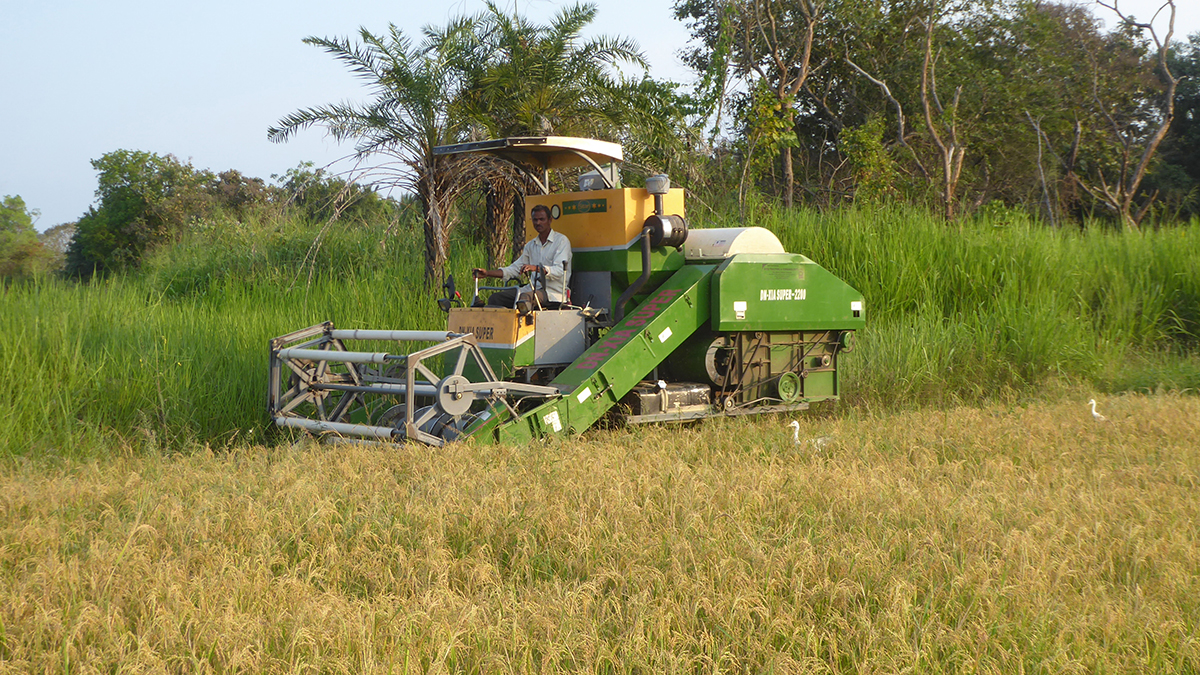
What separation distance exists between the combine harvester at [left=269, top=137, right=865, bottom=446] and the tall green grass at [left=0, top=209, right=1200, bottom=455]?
1001 millimetres

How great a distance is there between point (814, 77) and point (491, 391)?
1889 centimetres

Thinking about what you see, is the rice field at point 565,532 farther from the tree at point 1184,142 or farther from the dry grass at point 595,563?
the tree at point 1184,142

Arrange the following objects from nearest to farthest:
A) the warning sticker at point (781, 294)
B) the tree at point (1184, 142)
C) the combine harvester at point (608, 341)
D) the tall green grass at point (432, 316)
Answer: the combine harvester at point (608, 341) → the tall green grass at point (432, 316) → the warning sticker at point (781, 294) → the tree at point (1184, 142)

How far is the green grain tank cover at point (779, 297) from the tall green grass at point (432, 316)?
4.94ft

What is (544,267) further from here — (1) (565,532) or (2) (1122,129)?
(2) (1122,129)

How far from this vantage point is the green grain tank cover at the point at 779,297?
26.0 feet

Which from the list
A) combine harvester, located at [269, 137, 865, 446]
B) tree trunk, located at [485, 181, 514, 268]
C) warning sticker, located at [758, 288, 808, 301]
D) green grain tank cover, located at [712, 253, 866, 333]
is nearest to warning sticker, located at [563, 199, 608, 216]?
combine harvester, located at [269, 137, 865, 446]

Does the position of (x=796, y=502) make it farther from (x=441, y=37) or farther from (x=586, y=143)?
(x=441, y=37)

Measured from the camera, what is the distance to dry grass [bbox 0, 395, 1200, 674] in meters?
3.44

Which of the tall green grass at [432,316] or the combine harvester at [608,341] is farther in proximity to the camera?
the tall green grass at [432,316]

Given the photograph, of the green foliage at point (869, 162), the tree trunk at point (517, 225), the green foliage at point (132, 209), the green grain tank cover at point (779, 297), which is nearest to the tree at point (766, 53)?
the green foliage at point (869, 162)

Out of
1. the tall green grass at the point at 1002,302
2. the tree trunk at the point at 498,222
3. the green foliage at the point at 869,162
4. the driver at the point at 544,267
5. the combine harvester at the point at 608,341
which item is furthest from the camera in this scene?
the green foliage at the point at 869,162

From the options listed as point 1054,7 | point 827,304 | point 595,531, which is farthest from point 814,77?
point 595,531

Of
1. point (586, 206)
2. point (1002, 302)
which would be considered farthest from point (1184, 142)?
point (586, 206)
